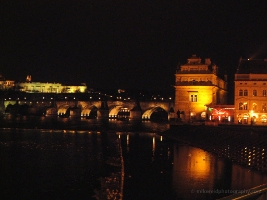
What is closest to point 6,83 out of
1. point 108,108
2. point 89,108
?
point 89,108

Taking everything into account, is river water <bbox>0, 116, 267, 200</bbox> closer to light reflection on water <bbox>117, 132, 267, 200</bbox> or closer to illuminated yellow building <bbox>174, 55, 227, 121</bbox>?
light reflection on water <bbox>117, 132, 267, 200</bbox>

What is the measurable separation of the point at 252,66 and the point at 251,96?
4472 mm

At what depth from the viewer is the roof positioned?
46.8 meters

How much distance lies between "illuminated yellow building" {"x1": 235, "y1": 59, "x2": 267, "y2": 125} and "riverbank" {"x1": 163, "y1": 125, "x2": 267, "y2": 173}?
8.54m

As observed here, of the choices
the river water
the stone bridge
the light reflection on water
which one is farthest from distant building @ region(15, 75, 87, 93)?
the light reflection on water

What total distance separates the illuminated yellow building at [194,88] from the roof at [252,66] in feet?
18.1

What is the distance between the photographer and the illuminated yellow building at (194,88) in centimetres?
5312

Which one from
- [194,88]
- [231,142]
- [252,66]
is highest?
[252,66]

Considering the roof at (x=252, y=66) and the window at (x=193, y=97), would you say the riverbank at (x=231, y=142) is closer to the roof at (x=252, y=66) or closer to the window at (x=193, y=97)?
the roof at (x=252, y=66)

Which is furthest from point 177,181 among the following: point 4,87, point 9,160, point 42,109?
point 4,87

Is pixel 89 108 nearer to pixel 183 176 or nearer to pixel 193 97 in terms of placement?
pixel 193 97

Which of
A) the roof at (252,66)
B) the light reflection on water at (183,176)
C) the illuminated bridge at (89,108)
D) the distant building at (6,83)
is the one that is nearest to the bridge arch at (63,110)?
the illuminated bridge at (89,108)

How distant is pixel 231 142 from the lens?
92.4ft

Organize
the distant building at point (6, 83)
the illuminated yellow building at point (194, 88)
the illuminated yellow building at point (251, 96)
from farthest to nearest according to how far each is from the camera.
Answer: the distant building at point (6, 83), the illuminated yellow building at point (194, 88), the illuminated yellow building at point (251, 96)
